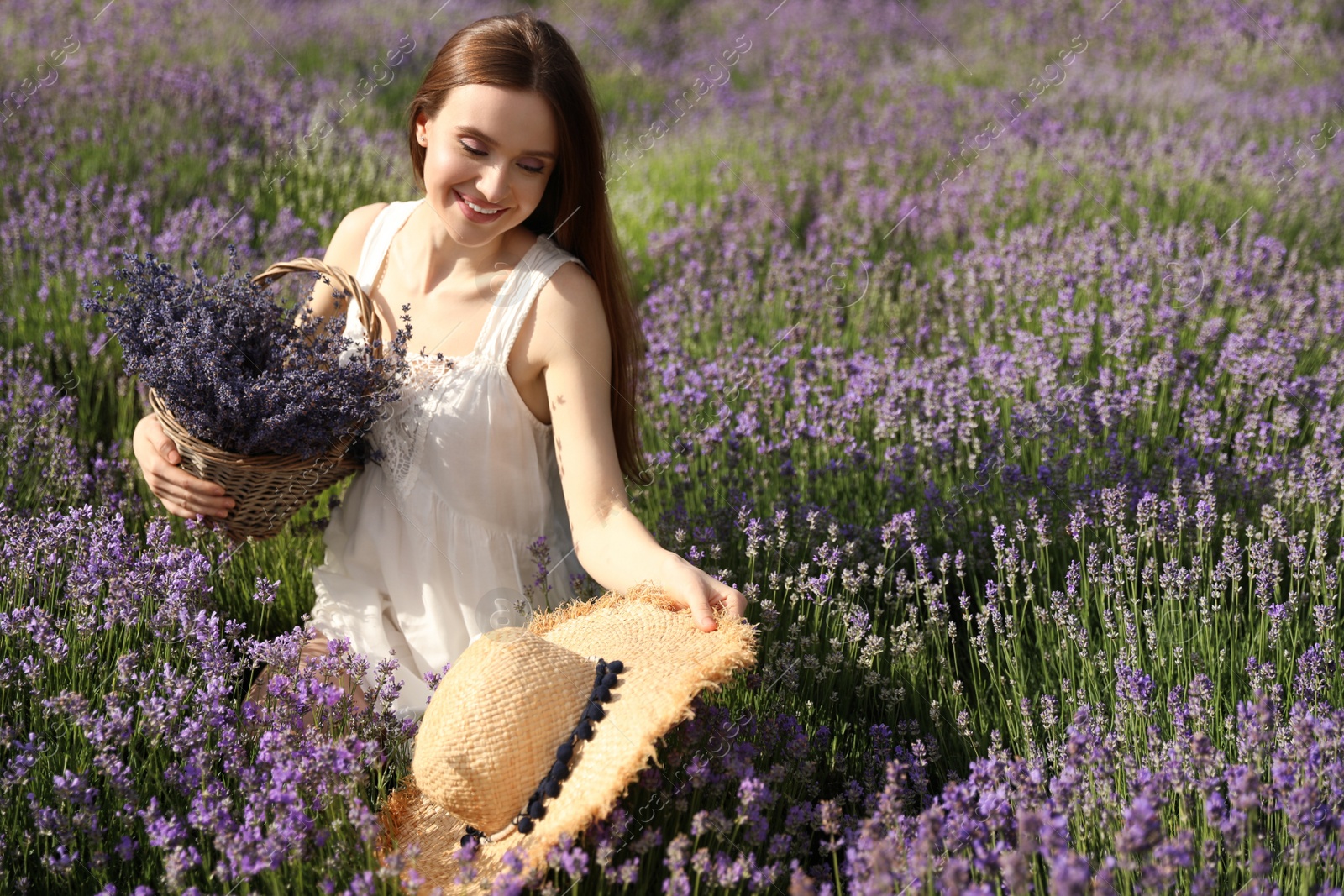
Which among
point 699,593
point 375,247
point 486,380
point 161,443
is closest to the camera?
point 699,593

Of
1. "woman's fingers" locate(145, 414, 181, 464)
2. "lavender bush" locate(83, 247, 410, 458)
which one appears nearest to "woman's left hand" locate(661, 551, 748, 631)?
"lavender bush" locate(83, 247, 410, 458)

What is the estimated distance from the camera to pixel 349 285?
2268 millimetres

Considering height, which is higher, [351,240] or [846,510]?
[351,240]

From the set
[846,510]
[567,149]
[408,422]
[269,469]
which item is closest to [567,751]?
[269,469]

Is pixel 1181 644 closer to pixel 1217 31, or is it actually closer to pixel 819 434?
pixel 819 434

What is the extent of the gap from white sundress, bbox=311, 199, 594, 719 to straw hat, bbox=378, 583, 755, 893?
24.8 inches

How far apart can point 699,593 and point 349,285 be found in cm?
100

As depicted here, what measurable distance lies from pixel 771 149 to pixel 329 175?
2.35 m

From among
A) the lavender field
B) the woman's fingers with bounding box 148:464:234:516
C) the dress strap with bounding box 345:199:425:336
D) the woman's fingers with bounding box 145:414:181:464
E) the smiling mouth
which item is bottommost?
the lavender field

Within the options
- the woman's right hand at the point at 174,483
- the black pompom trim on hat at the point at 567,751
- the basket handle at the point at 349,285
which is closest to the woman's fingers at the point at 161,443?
the woman's right hand at the point at 174,483

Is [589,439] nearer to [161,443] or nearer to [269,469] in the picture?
Result: [269,469]

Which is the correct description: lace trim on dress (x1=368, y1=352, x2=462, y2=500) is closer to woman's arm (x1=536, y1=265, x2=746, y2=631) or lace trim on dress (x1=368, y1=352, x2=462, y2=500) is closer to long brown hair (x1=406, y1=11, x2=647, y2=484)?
woman's arm (x1=536, y1=265, x2=746, y2=631)

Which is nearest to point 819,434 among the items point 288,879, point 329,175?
point 288,879

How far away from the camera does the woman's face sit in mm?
2195
